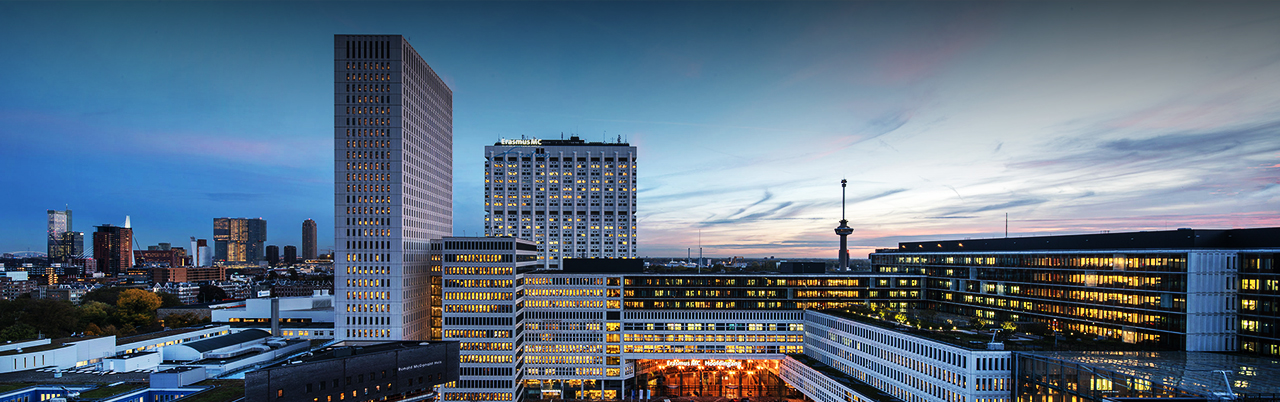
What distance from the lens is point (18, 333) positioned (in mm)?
130750

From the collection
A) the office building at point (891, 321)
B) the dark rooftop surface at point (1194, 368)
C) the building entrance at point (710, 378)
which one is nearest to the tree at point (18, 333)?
the office building at point (891, 321)

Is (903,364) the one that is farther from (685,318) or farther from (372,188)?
(372,188)

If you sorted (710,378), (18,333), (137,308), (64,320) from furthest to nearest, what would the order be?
1. (137,308)
2. (710,378)
3. (64,320)
4. (18,333)

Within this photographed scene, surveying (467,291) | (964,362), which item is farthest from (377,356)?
(964,362)

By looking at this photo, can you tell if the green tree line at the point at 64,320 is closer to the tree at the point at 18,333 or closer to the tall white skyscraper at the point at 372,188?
the tree at the point at 18,333

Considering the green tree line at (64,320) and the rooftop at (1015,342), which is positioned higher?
the rooftop at (1015,342)

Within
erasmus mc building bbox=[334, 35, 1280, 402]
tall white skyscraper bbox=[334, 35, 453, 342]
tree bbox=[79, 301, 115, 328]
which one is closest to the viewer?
erasmus mc building bbox=[334, 35, 1280, 402]

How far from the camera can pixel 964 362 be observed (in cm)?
8062

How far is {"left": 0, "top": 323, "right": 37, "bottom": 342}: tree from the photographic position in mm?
128500

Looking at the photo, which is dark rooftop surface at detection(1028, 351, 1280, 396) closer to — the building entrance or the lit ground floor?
the lit ground floor

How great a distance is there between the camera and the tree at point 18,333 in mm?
128500

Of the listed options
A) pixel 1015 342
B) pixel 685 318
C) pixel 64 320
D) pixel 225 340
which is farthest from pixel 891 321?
pixel 64 320

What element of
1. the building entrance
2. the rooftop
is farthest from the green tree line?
the rooftop

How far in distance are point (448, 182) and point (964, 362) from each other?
134 m
